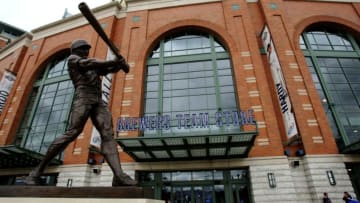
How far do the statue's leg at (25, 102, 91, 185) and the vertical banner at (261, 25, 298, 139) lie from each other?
386 inches

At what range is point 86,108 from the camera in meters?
4.36

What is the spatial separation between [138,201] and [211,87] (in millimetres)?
11103

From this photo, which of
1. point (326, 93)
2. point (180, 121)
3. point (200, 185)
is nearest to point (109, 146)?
point (180, 121)

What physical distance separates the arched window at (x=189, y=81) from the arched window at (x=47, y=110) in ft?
19.5

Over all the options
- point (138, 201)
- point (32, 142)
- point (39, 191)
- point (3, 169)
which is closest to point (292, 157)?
point (138, 201)

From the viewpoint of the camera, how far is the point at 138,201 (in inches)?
130

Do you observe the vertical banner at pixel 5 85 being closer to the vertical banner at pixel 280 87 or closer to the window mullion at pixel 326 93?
the vertical banner at pixel 280 87

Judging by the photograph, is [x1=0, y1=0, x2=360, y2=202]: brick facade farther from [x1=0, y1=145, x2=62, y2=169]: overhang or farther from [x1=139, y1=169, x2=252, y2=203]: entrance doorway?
[x1=0, y1=145, x2=62, y2=169]: overhang

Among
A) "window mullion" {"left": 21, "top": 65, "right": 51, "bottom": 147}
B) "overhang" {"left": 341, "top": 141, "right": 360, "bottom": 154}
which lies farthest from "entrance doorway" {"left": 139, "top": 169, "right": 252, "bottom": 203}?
"window mullion" {"left": 21, "top": 65, "right": 51, "bottom": 147}

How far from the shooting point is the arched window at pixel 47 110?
1468 cm

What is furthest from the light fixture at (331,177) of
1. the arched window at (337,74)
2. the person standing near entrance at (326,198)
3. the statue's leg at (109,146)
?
the statue's leg at (109,146)

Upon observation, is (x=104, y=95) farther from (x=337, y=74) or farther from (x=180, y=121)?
(x=337, y=74)

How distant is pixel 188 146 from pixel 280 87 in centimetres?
597

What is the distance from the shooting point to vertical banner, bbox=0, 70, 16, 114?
17.1 m
